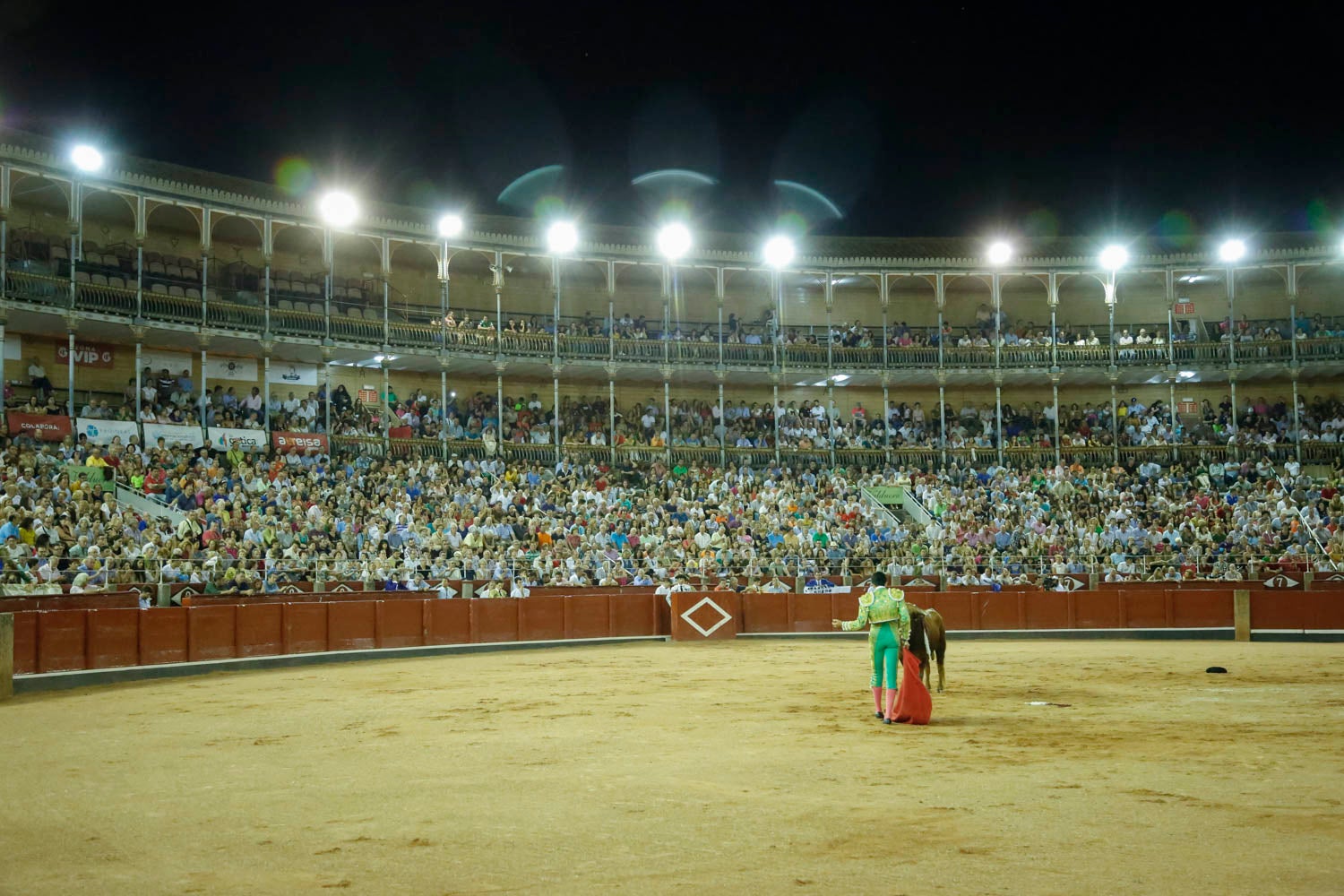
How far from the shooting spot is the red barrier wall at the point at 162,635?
18.5 metres

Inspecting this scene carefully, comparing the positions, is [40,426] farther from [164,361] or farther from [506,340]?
[506,340]

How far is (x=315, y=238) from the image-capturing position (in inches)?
1404

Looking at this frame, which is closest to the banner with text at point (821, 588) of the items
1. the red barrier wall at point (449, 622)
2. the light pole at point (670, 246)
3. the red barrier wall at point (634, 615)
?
the red barrier wall at point (634, 615)

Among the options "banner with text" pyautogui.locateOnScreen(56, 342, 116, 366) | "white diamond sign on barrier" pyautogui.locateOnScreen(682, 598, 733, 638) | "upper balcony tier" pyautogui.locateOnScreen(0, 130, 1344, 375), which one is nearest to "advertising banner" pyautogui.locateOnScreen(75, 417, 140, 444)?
"upper balcony tier" pyautogui.locateOnScreen(0, 130, 1344, 375)

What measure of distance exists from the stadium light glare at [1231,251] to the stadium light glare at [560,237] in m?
21.5

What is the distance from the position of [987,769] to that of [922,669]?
588cm

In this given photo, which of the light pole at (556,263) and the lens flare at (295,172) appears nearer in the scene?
the light pole at (556,263)

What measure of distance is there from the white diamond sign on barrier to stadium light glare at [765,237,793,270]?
1624 cm

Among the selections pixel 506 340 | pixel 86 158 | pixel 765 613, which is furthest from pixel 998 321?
pixel 86 158

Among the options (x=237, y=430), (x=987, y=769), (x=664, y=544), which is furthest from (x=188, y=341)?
(x=987, y=769)

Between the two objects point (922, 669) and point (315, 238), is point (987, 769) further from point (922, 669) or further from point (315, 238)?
point (315, 238)

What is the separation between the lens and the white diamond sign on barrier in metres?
26.2

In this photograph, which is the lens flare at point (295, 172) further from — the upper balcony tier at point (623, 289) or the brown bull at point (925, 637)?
the brown bull at point (925, 637)

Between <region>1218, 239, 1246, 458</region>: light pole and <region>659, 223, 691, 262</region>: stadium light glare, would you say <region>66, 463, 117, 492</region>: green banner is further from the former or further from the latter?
<region>1218, 239, 1246, 458</region>: light pole
